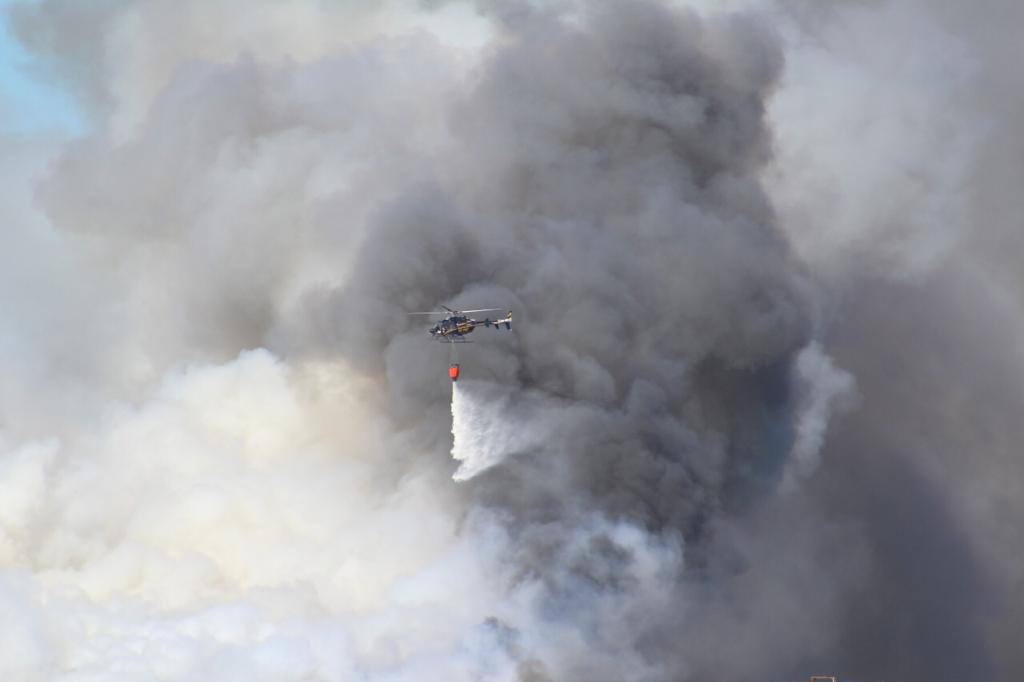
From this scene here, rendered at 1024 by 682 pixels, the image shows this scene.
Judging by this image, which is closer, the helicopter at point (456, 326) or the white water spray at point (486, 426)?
the helicopter at point (456, 326)

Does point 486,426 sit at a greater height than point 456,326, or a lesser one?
lesser

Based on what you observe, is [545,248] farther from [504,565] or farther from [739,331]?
[504,565]

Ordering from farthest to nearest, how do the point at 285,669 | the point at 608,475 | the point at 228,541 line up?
the point at 228,541 → the point at 608,475 → the point at 285,669

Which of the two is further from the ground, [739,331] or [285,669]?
[739,331]

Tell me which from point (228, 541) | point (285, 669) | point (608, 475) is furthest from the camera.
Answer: point (228, 541)

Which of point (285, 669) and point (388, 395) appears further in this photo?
point (388, 395)

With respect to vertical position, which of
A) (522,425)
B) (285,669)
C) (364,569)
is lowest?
(285,669)

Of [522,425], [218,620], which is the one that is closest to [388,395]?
[522,425]

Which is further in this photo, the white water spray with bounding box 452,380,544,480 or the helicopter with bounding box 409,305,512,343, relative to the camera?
the white water spray with bounding box 452,380,544,480

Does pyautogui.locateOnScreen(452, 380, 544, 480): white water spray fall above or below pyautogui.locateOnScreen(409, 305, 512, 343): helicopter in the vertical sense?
below

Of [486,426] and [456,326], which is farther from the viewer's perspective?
[486,426]

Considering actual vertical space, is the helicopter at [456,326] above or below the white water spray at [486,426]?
above
